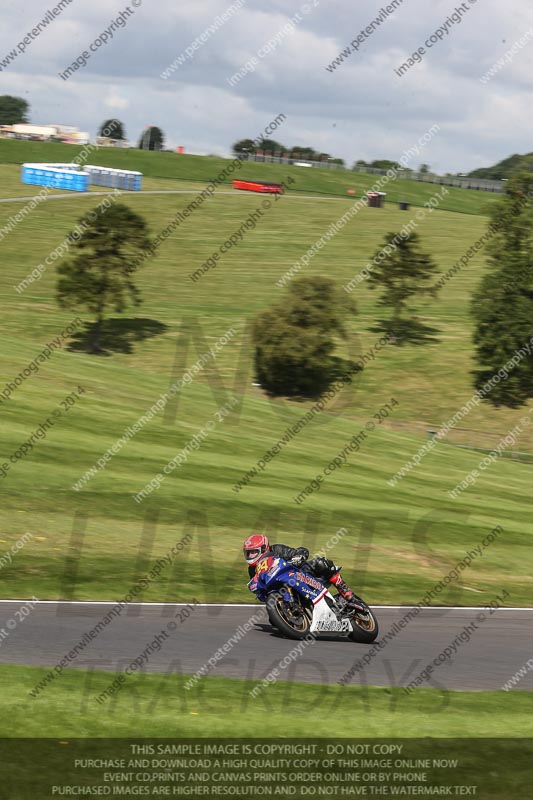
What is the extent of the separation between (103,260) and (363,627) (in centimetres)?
3949

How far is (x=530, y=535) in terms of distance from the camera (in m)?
24.9

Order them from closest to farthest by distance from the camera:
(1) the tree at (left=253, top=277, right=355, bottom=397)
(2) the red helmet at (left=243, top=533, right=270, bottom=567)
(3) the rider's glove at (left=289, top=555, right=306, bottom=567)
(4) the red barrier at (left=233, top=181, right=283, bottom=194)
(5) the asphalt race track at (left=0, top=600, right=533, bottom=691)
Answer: (5) the asphalt race track at (left=0, top=600, right=533, bottom=691)
(3) the rider's glove at (left=289, top=555, right=306, bottom=567)
(2) the red helmet at (left=243, top=533, right=270, bottom=567)
(1) the tree at (left=253, top=277, right=355, bottom=397)
(4) the red barrier at (left=233, top=181, right=283, bottom=194)

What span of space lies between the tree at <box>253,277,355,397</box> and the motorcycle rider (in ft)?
112

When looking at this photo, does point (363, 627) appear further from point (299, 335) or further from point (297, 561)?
point (299, 335)

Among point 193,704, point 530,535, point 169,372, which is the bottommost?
point 169,372

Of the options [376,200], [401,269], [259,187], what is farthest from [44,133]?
[401,269]

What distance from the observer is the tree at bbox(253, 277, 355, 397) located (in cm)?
4784

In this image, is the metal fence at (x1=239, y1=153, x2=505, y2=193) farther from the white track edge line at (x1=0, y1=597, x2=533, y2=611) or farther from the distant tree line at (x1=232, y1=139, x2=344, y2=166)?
the white track edge line at (x1=0, y1=597, x2=533, y2=611)

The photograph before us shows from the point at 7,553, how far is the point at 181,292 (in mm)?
53863

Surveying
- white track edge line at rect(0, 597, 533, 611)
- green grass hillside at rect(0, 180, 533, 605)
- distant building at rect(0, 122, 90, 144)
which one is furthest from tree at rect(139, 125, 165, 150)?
white track edge line at rect(0, 597, 533, 611)

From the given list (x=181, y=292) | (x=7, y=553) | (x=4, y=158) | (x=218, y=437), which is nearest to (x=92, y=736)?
(x=7, y=553)

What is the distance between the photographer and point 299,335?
157 ft

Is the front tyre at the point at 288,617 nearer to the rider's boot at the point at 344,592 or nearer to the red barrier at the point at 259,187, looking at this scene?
the rider's boot at the point at 344,592

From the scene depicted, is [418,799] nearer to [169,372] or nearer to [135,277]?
[169,372]
